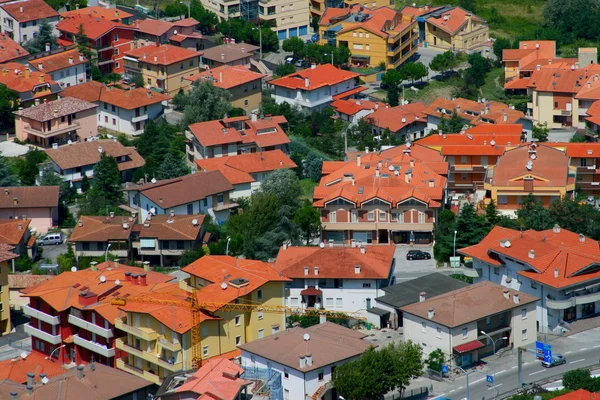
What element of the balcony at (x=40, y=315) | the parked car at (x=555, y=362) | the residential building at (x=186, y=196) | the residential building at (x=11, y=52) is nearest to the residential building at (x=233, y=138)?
the residential building at (x=186, y=196)

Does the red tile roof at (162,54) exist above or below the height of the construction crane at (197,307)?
above

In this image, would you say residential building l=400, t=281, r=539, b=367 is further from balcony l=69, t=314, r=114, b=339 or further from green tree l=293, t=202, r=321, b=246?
green tree l=293, t=202, r=321, b=246

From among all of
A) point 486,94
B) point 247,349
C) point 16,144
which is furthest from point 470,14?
point 247,349

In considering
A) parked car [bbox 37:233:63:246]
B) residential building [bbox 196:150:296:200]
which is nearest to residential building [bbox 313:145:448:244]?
residential building [bbox 196:150:296:200]

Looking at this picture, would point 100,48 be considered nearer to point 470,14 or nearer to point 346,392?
point 470,14

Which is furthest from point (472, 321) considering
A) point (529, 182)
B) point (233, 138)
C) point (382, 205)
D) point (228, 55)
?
point (228, 55)

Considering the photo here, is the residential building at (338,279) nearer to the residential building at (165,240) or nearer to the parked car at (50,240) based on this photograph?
the residential building at (165,240)
